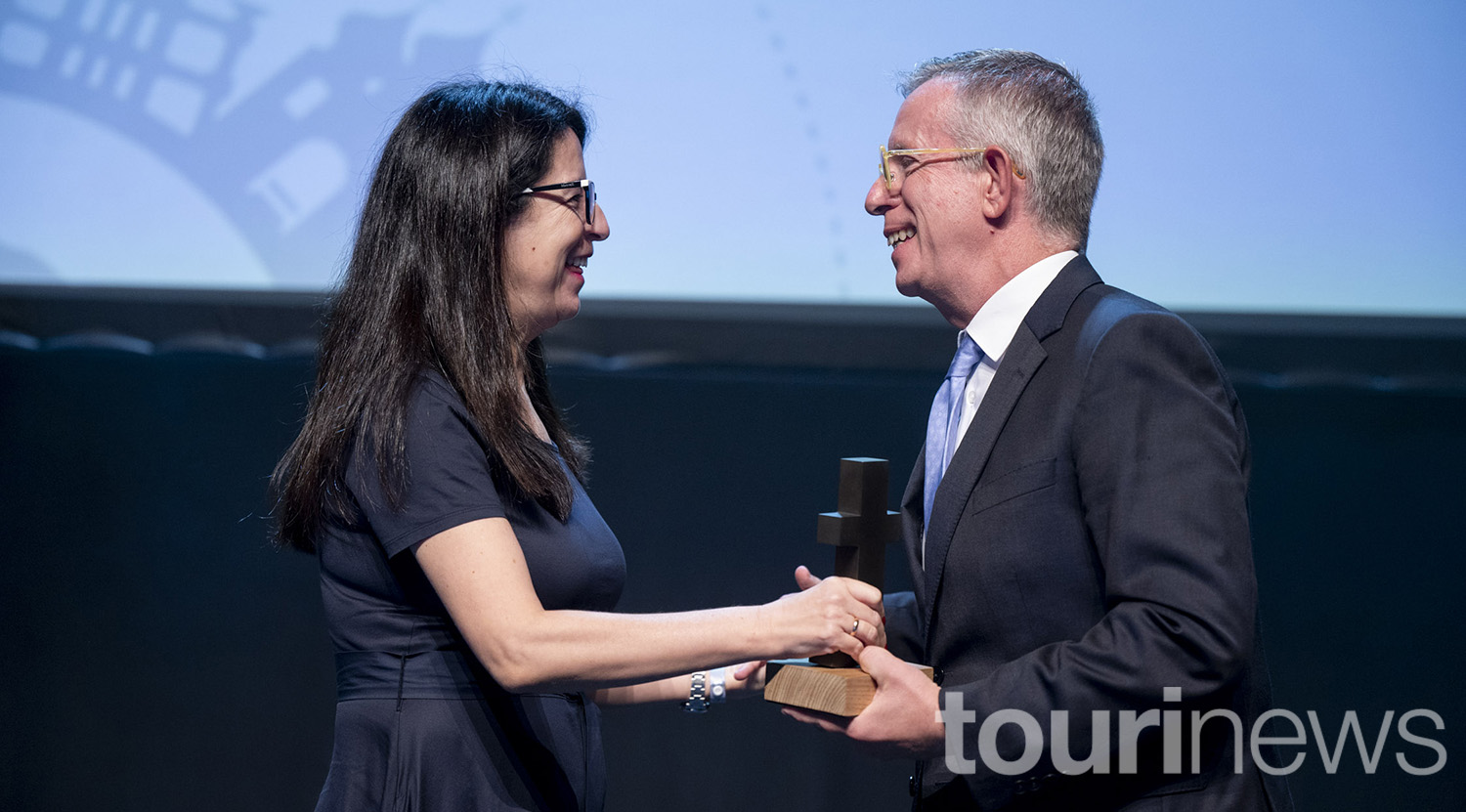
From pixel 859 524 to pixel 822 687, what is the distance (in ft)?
0.74

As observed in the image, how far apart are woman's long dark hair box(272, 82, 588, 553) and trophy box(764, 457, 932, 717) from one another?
15.5 inches

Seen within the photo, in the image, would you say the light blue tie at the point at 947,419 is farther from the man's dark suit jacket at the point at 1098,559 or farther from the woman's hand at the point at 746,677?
the woman's hand at the point at 746,677

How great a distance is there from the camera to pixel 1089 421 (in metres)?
1.28

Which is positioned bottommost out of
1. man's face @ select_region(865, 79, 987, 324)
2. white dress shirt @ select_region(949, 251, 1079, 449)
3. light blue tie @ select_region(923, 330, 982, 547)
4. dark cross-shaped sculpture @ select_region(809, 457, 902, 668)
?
dark cross-shaped sculpture @ select_region(809, 457, 902, 668)

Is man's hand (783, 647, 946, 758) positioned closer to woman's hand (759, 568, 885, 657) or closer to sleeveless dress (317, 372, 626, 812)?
woman's hand (759, 568, 885, 657)

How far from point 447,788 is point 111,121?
2248 millimetres

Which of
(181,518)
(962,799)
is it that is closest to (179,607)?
(181,518)

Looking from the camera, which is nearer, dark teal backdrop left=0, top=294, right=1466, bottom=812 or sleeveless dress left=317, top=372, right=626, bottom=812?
sleeveless dress left=317, top=372, right=626, bottom=812

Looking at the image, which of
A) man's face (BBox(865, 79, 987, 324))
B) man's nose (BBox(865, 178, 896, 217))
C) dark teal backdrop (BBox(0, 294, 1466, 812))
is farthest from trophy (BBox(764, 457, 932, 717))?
dark teal backdrop (BBox(0, 294, 1466, 812))

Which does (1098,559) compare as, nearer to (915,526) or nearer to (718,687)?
(915,526)

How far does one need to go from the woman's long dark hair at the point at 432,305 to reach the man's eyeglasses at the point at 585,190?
0.02 meters

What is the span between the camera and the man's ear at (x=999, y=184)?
153cm

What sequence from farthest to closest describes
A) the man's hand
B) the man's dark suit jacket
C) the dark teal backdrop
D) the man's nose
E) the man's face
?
1. the dark teal backdrop
2. the man's nose
3. the man's face
4. the man's hand
5. the man's dark suit jacket

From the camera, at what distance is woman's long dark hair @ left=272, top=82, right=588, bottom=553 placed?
57.2 inches
